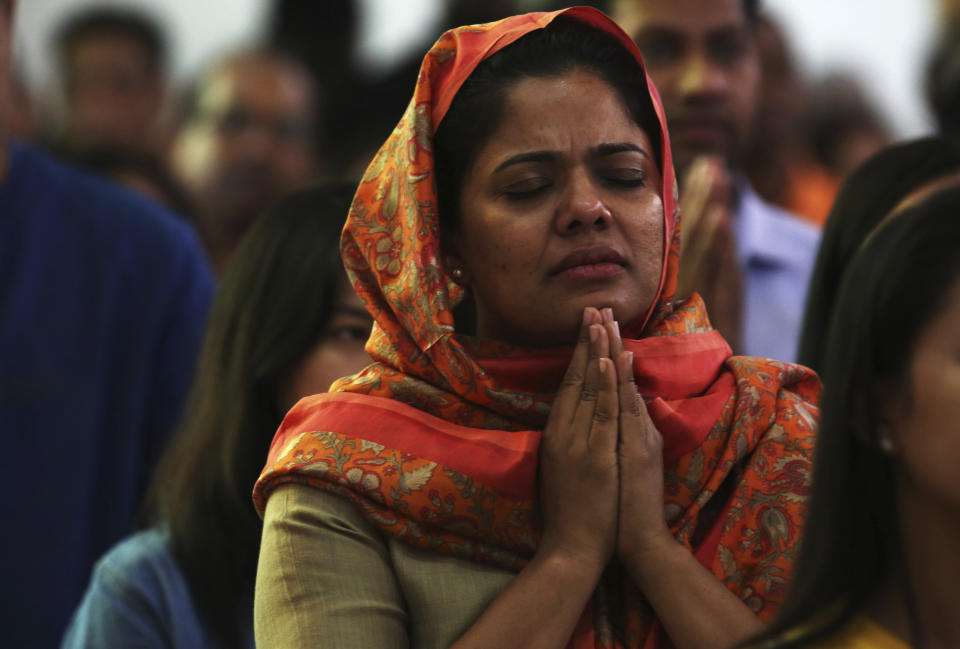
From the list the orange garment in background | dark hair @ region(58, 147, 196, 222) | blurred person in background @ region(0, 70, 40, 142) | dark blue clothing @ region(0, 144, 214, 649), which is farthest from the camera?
blurred person in background @ region(0, 70, 40, 142)

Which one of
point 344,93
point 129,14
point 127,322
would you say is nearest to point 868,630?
point 127,322

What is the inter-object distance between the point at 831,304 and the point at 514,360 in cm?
88

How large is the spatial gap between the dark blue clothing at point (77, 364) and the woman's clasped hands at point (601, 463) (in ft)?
5.59

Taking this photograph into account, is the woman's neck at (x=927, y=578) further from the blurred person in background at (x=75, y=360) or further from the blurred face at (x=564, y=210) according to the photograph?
the blurred person in background at (x=75, y=360)

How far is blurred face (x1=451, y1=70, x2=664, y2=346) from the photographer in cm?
214

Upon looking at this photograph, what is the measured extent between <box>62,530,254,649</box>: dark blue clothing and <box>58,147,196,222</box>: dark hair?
1.90 metres

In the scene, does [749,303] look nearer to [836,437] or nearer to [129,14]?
[836,437]

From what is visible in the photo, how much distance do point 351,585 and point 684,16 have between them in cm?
214

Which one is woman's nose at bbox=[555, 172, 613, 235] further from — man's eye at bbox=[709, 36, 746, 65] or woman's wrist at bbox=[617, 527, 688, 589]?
man's eye at bbox=[709, 36, 746, 65]

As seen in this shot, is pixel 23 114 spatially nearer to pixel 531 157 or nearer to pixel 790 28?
pixel 790 28

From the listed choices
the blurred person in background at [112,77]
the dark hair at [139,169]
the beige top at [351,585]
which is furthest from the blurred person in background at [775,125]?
the beige top at [351,585]

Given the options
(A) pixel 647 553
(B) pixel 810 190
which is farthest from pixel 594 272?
(B) pixel 810 190

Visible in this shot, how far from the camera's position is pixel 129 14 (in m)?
6.70

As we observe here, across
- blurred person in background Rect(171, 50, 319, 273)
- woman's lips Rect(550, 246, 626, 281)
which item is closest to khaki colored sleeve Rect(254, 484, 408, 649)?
woman's lips Rect(550, 246, 626, 281)
